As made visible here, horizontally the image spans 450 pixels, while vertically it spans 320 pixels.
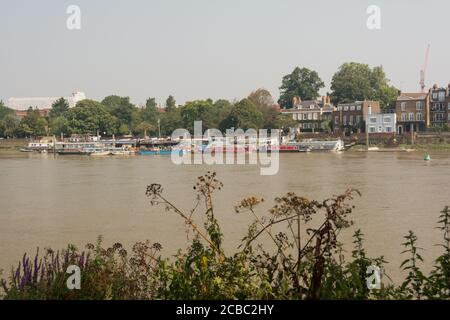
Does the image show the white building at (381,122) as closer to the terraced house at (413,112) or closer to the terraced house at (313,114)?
the terraced house at (413,112)

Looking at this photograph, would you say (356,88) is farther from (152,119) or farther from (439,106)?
(152,119)

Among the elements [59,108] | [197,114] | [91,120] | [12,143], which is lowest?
[12,143]

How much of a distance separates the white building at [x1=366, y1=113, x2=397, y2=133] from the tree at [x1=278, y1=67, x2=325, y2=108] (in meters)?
27.0

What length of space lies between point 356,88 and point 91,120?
55.3 m

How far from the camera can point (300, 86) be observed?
11781 cm

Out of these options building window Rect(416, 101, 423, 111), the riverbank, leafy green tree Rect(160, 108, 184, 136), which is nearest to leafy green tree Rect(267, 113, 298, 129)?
building window Rect(416, 101, 423, 111)

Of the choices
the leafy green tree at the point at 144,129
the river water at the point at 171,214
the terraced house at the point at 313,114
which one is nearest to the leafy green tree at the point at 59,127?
the leafy green tree at the point at 144,129

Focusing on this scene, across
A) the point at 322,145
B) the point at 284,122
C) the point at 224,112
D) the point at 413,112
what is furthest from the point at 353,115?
the point at 224,112

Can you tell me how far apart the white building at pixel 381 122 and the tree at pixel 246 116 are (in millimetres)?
17976

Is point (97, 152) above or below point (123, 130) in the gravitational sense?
below

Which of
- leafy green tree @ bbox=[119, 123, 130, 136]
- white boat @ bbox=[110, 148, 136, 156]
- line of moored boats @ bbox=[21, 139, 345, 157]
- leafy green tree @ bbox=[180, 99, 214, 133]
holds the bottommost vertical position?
white boat @ bbox=[110, 148, 136, 156]

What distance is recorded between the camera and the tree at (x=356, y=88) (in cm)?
10488

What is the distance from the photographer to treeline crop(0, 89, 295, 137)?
317 ft

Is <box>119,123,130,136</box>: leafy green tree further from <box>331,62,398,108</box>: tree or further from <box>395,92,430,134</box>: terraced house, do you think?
<box>395,92,430,134</box>: terraced house
